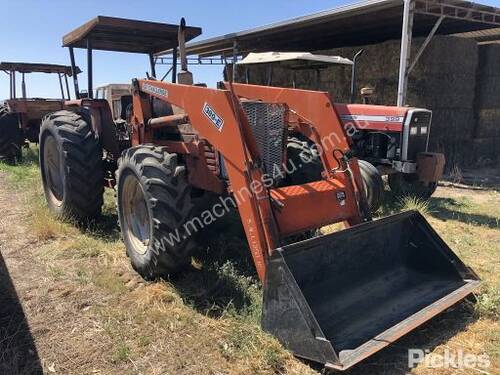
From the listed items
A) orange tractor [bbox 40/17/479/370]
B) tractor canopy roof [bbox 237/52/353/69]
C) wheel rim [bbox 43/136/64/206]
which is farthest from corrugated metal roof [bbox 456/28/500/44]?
wheel rim [bbox 43/136/64/206]

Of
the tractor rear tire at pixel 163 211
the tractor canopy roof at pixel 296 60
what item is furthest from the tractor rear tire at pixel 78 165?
the tractor canopy roof at pixel 296 60

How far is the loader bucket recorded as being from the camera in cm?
267

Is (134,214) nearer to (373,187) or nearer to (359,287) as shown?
(359,287)

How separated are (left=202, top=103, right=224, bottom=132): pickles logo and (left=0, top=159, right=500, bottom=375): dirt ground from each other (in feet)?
3.98

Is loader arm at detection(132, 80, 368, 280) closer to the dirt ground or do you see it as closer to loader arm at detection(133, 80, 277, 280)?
loader arm at detection(133, 80, 277, 280)

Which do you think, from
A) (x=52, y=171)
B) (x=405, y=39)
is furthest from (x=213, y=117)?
(x=405, y=39)

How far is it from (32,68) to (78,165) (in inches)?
320

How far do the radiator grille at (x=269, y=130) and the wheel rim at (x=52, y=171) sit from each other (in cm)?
295

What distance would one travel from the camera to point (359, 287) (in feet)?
11.0

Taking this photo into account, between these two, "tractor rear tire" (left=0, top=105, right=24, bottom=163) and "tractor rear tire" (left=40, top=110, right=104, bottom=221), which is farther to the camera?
"tractor rear tire" (left=0, top=105, right=24, bottom=163)

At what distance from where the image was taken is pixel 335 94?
1134 cm

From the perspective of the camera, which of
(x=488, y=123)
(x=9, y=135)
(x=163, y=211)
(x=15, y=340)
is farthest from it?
(x=488, y=123)

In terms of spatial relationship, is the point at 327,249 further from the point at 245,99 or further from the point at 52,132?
the point at 52,132

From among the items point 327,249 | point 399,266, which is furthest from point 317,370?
point 399,266
